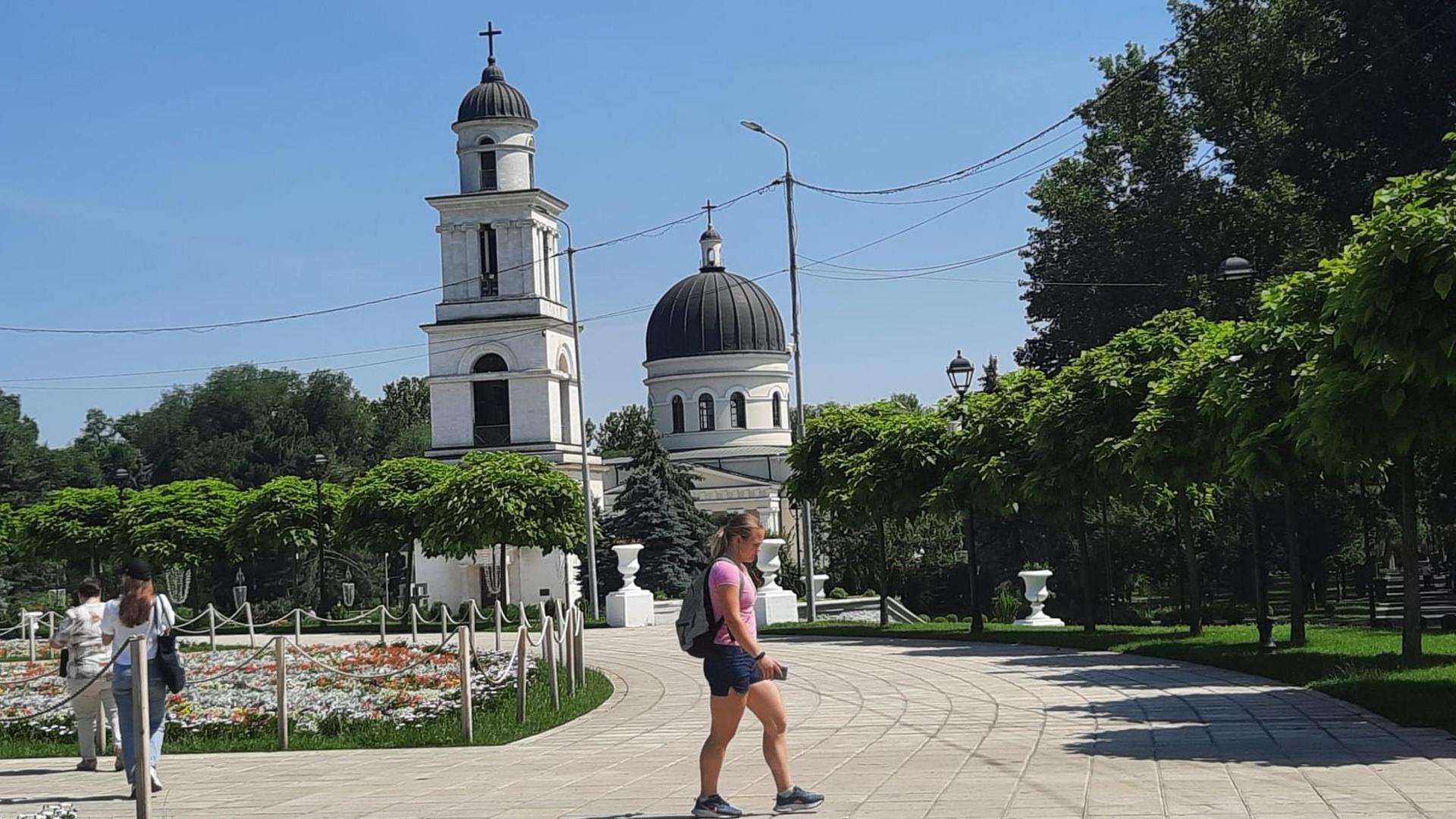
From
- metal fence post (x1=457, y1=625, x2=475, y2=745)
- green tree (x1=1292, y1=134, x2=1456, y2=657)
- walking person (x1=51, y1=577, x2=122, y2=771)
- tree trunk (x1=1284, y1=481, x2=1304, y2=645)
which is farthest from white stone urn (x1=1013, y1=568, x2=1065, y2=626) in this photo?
walking person (x1=51, y1=577, x2=122, y2=771)

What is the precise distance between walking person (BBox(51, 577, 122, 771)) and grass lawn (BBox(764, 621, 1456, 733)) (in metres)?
10.3

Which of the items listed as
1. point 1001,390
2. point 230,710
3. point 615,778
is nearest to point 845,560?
point 1001,390

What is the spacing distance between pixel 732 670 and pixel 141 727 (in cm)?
438

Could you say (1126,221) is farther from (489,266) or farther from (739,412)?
(739,412)

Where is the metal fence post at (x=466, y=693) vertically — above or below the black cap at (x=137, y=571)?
below

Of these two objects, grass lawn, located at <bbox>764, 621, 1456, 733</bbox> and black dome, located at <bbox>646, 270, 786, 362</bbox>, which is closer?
grass lawn, located at <bbox>764, 621, 1456, 733</bbox>

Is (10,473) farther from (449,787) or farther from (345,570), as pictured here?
(449,787)

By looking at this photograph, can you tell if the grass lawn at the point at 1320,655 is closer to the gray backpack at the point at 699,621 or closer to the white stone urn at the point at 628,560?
the gray backpack at the point at 699,621

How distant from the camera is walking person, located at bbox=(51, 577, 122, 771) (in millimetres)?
13625

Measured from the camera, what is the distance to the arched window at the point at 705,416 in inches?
2960

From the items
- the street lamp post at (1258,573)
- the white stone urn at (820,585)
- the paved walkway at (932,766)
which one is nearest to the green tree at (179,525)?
Result: the white stone urn at (820,585)

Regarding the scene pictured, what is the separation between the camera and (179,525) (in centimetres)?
5156

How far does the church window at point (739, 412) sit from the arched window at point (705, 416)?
88 centimetres

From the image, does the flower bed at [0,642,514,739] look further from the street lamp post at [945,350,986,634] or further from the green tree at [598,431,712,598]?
the green tree at [598,431,712,598]
